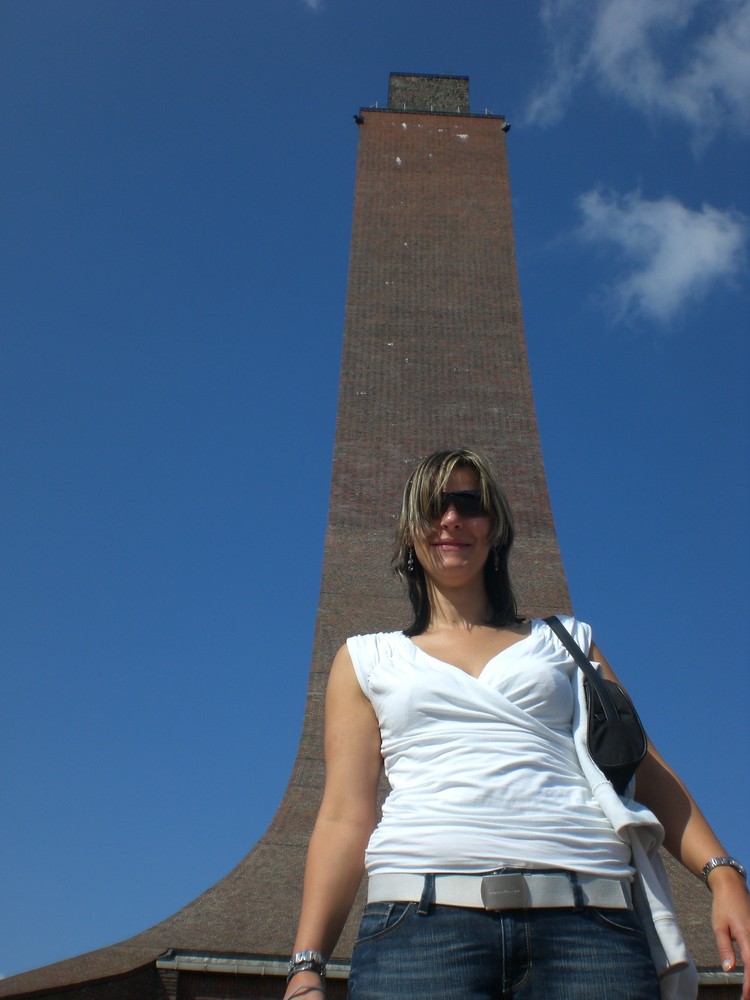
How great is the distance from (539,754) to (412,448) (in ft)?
27.4

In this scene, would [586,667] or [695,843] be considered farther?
[586,667]

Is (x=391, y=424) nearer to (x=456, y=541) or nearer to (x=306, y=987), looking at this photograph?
(x=456, y=541)

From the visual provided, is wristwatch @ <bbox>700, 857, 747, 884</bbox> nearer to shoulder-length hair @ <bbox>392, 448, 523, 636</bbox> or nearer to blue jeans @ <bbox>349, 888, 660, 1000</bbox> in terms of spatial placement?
blue jeans @ <bbox>349, 888, 660, 1000</bbox>

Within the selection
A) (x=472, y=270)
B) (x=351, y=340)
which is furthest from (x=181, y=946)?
(x=472, y=270)

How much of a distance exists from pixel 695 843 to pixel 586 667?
299 millimetres

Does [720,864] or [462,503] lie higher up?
[462,503]

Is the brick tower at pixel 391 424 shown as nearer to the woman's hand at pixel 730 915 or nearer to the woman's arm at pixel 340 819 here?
the woman's arm at pixel 340 819

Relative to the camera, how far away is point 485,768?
4.57 feet

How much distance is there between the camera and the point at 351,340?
34.3 feet

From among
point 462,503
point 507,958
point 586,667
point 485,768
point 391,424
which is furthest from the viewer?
point 391,424

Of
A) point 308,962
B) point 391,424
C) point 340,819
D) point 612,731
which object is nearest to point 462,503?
point 612,731

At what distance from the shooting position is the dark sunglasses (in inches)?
67.0

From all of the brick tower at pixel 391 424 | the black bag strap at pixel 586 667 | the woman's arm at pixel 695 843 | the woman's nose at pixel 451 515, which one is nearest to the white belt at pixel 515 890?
the woman's arm at pixel 695 843

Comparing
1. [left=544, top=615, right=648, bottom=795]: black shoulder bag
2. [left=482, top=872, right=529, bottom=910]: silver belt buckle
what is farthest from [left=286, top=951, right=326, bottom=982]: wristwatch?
[left=544, top=615, right=648, bottom=795]: black shoulder bag
